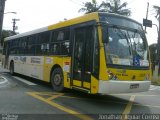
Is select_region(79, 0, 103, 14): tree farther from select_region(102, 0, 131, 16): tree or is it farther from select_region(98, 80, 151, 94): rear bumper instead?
select_region(98, 80, 151, 94): rear bumper

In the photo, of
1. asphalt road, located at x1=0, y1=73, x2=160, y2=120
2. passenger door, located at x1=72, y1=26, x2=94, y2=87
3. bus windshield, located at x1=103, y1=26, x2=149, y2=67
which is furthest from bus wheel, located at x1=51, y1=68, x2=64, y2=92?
bus windshield, located at x1=103, y1=26, x2=149, y2=67

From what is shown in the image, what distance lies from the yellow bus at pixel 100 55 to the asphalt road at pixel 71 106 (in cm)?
56

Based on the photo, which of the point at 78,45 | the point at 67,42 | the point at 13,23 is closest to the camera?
the point at 78,45

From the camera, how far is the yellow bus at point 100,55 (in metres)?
10.7

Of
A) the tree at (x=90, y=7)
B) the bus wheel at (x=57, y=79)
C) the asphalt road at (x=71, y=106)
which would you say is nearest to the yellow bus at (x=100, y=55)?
the bus wheel at (x=57, y=79)

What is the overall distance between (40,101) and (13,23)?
2735 inches

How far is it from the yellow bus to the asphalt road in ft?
1.83

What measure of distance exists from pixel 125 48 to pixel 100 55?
100 cm

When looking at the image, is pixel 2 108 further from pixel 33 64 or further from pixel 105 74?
pixel 33 64

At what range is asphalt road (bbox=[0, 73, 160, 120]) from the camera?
29.5 ft

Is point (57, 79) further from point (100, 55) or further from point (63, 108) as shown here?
point (63, 108)

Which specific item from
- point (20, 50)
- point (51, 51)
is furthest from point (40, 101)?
point (20, 50)

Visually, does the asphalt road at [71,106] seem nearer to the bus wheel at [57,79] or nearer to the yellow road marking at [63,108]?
the yellow road marking at [63,108]

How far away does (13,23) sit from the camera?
78.4 metres
